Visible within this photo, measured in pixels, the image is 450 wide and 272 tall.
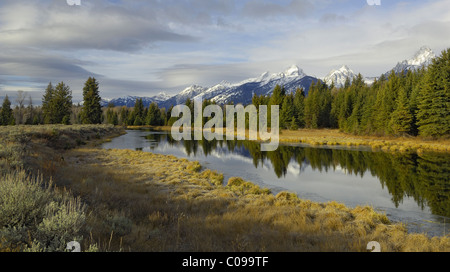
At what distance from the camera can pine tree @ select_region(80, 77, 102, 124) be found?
2283 inches

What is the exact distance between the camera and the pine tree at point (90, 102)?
58.0m

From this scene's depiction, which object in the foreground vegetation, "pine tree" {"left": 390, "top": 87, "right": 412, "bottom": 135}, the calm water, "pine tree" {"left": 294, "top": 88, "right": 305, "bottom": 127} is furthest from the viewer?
"pine tree" {"left": 294, "top": 88, "right": 305, "bottom": 127}

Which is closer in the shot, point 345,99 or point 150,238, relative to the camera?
point 150,238

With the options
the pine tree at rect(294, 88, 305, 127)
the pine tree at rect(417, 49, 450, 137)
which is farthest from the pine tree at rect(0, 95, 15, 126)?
the pine tree at rect(417, 49, 450, 137)

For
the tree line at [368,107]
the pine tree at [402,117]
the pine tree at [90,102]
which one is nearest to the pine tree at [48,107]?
the tree line at [368,107]

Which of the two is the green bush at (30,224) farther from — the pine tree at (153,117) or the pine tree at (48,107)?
the pine tree at (153,117)

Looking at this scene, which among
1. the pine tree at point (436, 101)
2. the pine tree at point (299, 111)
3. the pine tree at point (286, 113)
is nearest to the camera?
the pine tree at point (436, 101)

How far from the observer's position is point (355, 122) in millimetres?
60281

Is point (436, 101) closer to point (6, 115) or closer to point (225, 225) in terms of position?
point (225, 225)

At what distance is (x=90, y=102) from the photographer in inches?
2320

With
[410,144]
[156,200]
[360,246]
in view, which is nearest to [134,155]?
[156,200]

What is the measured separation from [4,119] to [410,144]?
300 feet

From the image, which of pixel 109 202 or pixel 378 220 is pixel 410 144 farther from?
pixel 109 202

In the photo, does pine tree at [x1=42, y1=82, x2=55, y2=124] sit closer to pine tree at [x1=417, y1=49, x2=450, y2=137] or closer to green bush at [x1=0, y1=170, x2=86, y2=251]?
green bush at [x1=0, y1=170, x2=86, y2=251]
